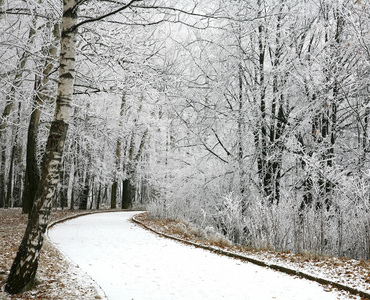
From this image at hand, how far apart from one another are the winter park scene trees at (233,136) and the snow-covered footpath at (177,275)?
51mm

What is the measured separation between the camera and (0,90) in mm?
10633

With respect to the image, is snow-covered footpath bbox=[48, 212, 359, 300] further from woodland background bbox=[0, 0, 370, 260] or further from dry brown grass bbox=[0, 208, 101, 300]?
woodland background bbox=[0, 0, 370, 260]

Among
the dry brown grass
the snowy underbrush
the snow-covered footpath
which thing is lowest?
the snow-covered footpath

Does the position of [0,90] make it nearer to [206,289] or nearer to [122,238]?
[122,238]

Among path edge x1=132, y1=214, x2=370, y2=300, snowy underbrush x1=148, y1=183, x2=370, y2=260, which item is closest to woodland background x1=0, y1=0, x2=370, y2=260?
snowy underbrush x1=148, y1=183, x2=370, y2=260

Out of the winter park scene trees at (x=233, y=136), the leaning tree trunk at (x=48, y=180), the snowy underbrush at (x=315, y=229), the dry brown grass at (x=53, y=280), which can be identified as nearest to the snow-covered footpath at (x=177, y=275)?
the winter park scene trees at (x=233, y=136)

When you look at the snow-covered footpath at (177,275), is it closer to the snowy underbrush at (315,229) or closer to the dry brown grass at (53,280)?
the dry brown grass at (53,280)

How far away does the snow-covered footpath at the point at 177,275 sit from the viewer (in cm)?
512

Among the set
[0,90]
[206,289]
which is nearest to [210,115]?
[0,90]

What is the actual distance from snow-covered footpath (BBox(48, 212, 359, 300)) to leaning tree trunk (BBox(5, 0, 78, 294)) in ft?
3.93

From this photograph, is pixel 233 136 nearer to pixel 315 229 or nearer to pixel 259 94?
pixel 259 94

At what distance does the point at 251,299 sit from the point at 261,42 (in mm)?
9622

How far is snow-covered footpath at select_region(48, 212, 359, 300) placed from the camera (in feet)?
16.8

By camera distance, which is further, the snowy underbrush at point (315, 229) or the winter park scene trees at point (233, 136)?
the snowy underbrush at point (315, 229)
